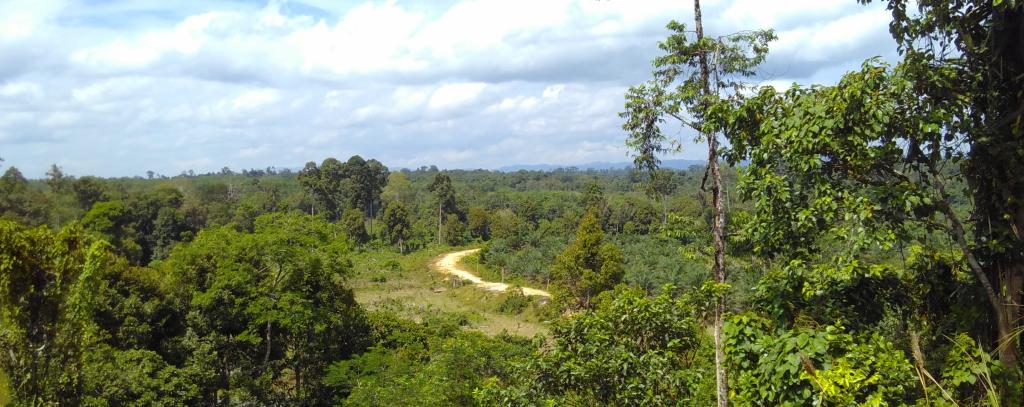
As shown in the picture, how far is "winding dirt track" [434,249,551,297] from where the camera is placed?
3218 centimetres

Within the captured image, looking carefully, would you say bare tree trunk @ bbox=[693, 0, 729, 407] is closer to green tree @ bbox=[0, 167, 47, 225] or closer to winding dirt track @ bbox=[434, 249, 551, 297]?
winding dirt track @ bbox=[434, 249, 551, 297]

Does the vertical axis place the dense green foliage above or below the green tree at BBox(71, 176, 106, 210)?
below

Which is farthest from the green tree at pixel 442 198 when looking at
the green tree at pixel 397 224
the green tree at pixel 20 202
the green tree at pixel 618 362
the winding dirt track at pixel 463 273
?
the green tree at pixel 618 362

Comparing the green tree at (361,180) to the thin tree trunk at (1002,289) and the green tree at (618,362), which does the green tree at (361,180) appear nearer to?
the green tree at (618,362)

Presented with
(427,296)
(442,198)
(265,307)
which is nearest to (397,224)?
(442,198)

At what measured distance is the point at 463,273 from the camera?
37469 millimetres

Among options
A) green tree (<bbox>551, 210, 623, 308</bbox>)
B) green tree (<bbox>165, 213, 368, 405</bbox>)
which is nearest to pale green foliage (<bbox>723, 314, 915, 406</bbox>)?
green tree (<bbox>165, 213, 368, 405</bbox>)

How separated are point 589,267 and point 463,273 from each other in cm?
1600

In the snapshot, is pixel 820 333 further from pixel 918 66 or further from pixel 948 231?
pixel 918 66

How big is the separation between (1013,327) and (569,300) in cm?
1726

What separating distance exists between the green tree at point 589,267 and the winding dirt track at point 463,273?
7773mm

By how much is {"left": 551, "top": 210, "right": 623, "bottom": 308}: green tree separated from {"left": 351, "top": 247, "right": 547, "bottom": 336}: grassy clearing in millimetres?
2272

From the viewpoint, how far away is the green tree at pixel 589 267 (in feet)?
72.6

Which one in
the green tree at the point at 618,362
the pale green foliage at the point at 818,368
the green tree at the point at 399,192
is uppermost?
the green tree at the point at 399,192
